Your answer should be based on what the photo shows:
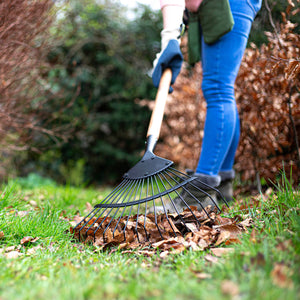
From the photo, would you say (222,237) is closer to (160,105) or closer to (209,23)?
(160,105)

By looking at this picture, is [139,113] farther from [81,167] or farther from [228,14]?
[228,14]

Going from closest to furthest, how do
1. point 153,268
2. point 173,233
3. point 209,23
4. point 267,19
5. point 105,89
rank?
point 153,268
point 173,233
point 209,23
point 267,19
point 105,89

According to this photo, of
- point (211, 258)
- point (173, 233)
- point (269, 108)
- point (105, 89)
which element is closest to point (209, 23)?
point (269, 108)

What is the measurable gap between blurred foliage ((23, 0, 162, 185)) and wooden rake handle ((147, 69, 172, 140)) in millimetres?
2729

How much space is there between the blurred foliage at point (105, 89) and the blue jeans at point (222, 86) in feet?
9.03

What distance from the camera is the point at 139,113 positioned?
489 cm

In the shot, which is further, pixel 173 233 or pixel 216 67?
pixel 216 67

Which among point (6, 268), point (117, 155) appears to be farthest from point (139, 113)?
point (6, 268)

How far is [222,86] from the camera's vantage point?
1967 mm

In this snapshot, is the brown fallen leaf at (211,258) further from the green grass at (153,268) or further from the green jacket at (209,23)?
the green jacket at (209,23)

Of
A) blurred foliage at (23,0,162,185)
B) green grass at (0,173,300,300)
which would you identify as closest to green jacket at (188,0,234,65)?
green grass at (0,173,300,300)

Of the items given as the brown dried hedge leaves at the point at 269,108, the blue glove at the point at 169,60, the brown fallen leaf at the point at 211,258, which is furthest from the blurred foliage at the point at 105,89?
the brown fallen leaf at the point at 211,258

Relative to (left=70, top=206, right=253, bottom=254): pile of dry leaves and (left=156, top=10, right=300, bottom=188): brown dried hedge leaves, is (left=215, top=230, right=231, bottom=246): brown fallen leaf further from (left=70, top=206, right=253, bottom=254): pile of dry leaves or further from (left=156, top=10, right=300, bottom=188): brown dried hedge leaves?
(left=156, top=10, right=300, bottom=188): brown dried hedge leaves

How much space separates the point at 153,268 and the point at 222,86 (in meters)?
1.30
